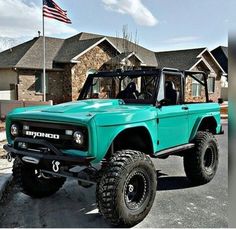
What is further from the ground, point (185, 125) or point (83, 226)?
point (185, 125)

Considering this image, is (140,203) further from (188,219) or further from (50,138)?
(50,138)

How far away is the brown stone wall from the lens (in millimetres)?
21234

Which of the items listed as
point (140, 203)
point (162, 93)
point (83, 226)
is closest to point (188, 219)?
point (140, 203)

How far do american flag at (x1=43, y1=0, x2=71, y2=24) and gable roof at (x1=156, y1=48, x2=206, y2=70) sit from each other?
11718mm

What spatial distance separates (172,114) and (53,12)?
1435cm

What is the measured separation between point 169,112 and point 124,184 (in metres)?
1.56

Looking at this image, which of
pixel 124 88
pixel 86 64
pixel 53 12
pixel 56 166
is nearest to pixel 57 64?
pixel 86 64

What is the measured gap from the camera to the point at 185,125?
521 cm

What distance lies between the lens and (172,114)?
15.8 feet

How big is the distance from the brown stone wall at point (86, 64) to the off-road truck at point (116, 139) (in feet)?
51.7

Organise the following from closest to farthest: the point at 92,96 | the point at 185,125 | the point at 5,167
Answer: the point at 185,125
the point at 92,96
the point at 5,167

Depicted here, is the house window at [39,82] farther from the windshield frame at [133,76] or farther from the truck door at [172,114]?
the truck door at [172,114]

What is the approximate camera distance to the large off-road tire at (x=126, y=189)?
360cm

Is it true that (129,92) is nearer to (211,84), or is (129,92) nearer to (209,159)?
(209,159)
